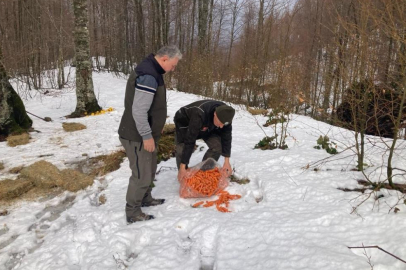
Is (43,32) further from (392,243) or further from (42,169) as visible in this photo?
(392,243)

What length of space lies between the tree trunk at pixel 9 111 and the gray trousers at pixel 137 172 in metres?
4.22

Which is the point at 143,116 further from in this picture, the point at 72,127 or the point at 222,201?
the point at 72,127

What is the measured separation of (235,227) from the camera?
2.74 meters

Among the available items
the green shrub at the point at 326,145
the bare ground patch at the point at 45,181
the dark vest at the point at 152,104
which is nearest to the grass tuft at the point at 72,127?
the bare ground patch at the point at 45,181

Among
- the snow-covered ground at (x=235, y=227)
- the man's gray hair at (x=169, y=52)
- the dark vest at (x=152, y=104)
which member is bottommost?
the snow-covered ground at (x=235, y=227)

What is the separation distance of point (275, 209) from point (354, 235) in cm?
83

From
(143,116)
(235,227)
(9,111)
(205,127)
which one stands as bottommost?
(235,227)

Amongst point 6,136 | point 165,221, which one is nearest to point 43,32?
point 6,136

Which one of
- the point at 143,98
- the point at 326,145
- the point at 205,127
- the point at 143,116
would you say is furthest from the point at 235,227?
the point at 326,145

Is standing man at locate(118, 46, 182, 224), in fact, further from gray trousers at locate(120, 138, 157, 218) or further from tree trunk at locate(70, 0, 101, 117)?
tree trunk at locate(70, 0, 101, 117)

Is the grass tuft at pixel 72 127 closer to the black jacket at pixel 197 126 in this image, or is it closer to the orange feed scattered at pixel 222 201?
the black jacket at pixel 197 126

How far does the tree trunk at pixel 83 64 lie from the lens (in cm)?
723

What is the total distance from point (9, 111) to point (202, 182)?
15.7 feet

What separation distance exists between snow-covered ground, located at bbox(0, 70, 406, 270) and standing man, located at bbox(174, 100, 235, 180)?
0.56m
